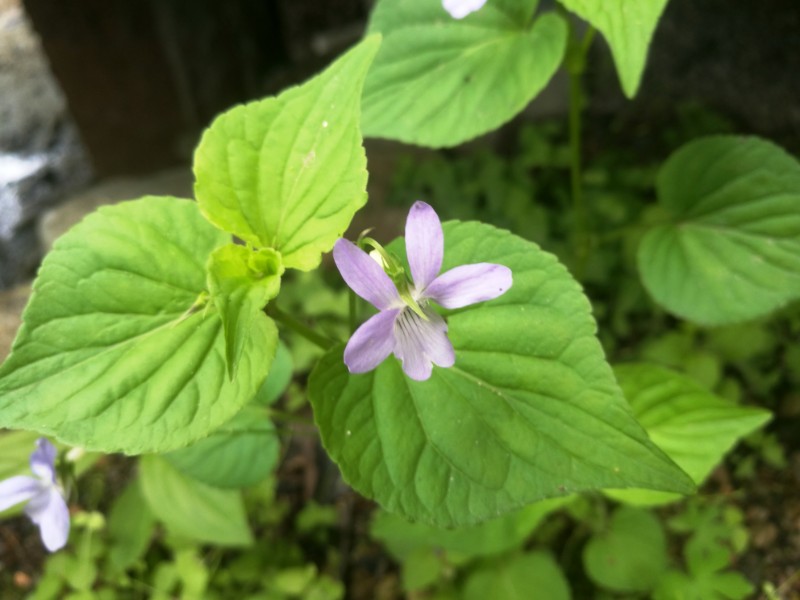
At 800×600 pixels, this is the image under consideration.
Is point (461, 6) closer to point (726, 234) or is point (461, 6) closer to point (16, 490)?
point (726, 234)

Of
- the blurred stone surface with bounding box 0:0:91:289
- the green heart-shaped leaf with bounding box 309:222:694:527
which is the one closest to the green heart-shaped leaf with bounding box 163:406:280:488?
the green heart-shaped leaf with bounding box 309:222:694:527

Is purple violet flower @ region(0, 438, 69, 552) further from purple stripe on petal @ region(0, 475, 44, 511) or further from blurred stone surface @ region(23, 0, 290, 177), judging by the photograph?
blurred stone surface @ region(23, 0, 290, 177)

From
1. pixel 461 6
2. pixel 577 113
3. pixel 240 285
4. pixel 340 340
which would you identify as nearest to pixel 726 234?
pixel 577 113

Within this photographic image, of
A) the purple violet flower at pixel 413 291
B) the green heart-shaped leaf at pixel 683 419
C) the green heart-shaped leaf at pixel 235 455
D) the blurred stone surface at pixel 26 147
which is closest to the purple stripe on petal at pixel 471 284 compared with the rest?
the purple violet flower at pixel 413 291

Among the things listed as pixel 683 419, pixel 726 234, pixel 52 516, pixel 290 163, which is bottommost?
pixel 683 419

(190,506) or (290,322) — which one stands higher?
(290,322)

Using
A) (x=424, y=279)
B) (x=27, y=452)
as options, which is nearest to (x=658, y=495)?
(x=424, y=279)

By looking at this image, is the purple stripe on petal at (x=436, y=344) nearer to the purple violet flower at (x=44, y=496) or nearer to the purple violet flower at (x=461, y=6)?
the purple violet flower at (x=461, y=6)
